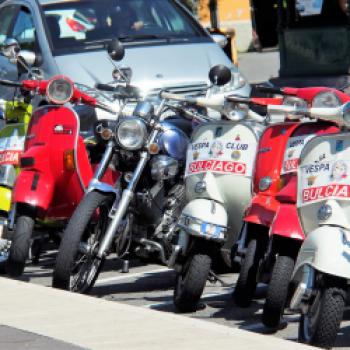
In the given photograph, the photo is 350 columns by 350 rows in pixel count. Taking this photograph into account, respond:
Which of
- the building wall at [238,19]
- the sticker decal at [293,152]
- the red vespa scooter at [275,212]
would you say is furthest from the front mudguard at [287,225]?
the building wall at [238,19]

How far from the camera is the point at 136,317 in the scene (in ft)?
22.7

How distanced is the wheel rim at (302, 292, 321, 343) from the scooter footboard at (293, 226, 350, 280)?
0.17 metres

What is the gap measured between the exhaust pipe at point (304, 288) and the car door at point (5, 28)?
267 inches

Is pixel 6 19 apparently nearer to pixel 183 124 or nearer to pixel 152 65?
pixel 152 65

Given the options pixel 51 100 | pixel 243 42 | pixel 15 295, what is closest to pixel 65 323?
pixel 15 295

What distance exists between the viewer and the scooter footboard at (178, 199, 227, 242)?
25.7 feet

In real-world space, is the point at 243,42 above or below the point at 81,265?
below

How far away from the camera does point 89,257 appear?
838cm

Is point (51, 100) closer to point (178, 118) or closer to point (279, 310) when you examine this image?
point (178, 118)

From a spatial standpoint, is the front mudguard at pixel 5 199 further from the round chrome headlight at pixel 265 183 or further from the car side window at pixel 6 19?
the car side window at pixel 6 19

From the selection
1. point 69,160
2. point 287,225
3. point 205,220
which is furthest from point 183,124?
point 287,225

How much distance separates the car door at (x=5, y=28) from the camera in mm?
13227

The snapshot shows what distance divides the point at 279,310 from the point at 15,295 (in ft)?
4.92

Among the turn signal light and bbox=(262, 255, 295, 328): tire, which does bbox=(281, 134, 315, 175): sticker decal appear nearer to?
bbox=(262, 255, 295, 328): tire
